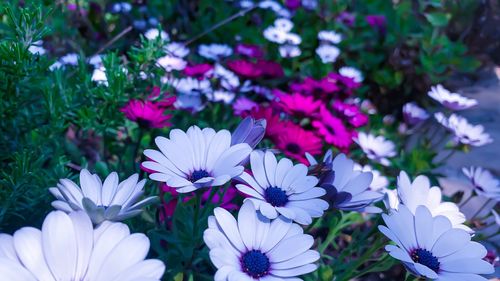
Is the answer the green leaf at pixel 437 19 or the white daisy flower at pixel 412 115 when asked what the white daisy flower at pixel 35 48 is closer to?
the white daisy flower at pixel 412 115

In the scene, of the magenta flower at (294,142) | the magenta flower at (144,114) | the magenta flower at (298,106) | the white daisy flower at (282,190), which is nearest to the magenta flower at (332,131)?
the magenta flower at (298,106)

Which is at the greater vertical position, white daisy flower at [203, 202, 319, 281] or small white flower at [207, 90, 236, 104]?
white daisy flower at [203, 202, 319, 281]

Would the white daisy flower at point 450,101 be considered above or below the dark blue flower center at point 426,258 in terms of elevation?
below

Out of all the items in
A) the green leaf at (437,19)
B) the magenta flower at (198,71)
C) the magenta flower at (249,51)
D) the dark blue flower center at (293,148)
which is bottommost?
the green leaf at (437,19)

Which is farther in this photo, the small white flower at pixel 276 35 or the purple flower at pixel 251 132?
the small white flower at pixel 276 35

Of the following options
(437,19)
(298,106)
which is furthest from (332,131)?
(437,19)

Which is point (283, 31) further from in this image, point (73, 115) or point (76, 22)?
point (73, 115)

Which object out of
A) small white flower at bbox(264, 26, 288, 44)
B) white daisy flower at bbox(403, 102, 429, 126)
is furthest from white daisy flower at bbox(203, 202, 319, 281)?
small white flower at bbox(264, 26, 288, 44)

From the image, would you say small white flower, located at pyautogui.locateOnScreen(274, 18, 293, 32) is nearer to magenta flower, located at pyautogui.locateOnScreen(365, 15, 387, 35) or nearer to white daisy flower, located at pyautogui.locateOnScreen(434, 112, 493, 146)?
magenta flower, located at pyautogui.locateOnScreen(365, 15, 387, 35)
